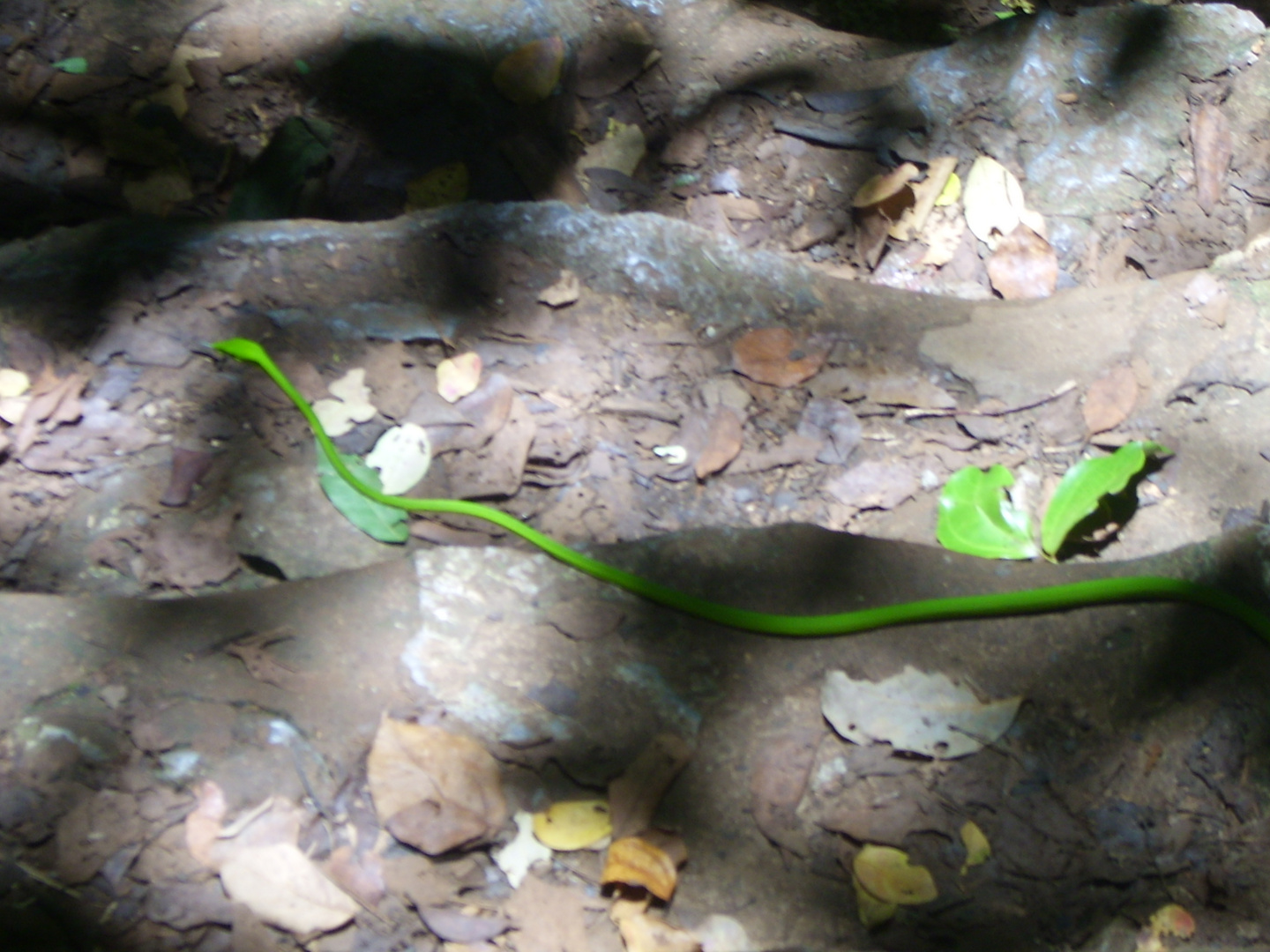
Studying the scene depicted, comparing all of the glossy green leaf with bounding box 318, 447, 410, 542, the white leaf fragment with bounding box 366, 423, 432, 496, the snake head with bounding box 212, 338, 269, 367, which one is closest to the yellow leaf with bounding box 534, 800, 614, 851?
the glossy green leaf with bounding box 318, 447, 410, 542

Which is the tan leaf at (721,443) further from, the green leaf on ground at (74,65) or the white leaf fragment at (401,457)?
the green leaf on ground at (74,65)

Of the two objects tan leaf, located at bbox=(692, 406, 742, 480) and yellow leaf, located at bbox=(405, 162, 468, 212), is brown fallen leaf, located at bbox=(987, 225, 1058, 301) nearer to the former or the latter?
tan leaf, located at bbox=(692, 406, 742, 480)

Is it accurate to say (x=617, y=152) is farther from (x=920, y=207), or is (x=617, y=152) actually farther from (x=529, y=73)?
(x=920, y=207)

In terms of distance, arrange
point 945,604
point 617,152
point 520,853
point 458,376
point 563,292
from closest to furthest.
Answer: point 520,853 < point 945,604 < point 458,376 < point 563,292 < point 617,152

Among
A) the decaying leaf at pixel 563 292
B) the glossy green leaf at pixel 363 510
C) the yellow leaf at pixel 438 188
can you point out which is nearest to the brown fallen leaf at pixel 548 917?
the glossy green leaf at pixel 363 510

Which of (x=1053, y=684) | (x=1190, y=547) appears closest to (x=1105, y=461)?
(x=1190, y=547)

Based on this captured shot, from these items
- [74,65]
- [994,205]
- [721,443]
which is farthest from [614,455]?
[74,65]

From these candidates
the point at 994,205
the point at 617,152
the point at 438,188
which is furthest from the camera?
the point at 617,152

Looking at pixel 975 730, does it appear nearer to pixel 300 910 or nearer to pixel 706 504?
pixel 706 504
